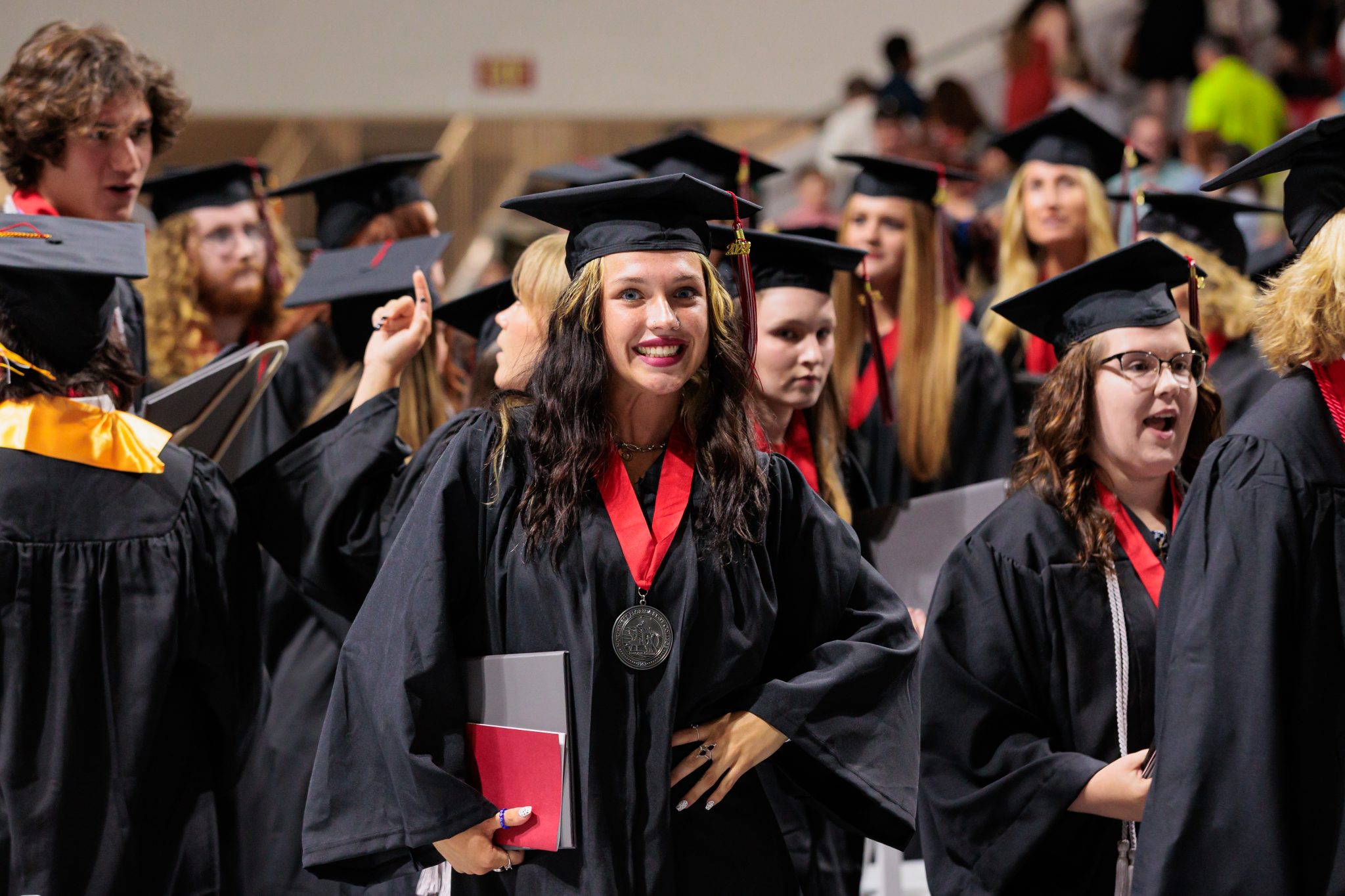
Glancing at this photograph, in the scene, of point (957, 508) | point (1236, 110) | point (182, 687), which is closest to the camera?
point (182, 687)

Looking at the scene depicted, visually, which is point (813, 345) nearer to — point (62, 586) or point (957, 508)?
point (957, 508)

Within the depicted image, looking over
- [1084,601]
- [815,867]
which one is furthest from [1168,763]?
[815,867]

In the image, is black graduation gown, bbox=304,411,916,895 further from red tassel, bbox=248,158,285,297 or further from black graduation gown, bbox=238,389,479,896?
red tassel, bbox=248,158,285,297

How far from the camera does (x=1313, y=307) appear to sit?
247 cm

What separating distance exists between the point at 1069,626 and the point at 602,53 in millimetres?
12095

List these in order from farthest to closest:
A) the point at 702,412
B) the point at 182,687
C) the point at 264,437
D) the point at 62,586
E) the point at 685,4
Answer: the point at 685,4, the point at 264,437, the point at 182,687, the point at 62,586, the point at 702,412

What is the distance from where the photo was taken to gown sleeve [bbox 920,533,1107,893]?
301cm

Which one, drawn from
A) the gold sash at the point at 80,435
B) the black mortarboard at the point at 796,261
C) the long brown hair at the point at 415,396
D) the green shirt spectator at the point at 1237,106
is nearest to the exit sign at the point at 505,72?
the green shirt spectator at the point at 1237,106

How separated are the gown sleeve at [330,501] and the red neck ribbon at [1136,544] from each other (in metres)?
1.66

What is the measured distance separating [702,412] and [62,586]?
139 cm

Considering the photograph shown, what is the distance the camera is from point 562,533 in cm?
245

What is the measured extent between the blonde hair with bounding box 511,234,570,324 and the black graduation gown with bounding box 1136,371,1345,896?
1453mm

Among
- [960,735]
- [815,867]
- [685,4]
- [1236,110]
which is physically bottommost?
Result: [815,867]

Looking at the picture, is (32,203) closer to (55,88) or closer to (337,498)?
(55,88)
